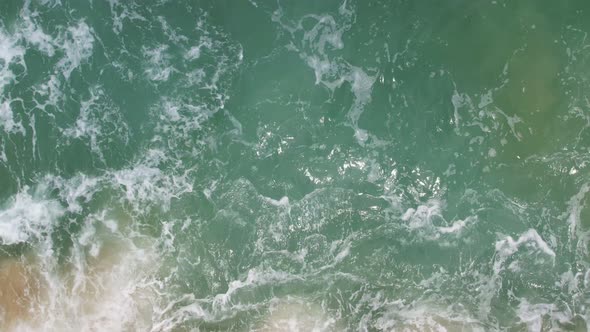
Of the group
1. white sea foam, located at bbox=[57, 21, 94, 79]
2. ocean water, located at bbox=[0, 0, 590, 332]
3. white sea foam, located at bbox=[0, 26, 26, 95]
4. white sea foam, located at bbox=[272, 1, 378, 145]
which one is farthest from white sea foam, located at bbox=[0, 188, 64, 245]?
white sea foam, located at bbox=[272, 1, 378, 145]

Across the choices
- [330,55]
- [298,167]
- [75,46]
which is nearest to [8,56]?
[75,46]

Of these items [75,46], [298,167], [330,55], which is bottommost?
[298,167]

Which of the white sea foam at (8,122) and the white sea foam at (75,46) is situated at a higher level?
the white sea foam at (75,46)

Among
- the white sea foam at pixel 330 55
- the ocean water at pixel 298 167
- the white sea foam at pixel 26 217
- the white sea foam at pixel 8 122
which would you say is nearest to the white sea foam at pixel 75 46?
the ocean water at pixel 298 167

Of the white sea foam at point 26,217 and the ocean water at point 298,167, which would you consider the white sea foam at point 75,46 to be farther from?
the white sea foam at point 26,217

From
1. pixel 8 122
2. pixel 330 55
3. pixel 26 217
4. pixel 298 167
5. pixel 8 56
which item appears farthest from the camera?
pixel 8 56

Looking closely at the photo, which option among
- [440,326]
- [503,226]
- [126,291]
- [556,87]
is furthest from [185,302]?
[556,87]

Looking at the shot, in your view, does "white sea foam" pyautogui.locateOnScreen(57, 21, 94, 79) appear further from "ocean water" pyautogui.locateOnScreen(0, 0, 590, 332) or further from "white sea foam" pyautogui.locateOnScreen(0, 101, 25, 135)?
"white sea foam" pyautogui.locateOnScreen(0, 101, 25, 135)

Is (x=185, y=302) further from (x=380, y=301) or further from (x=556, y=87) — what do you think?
(x=556, y=87)

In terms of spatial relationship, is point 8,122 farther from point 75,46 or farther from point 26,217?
point 75,46
